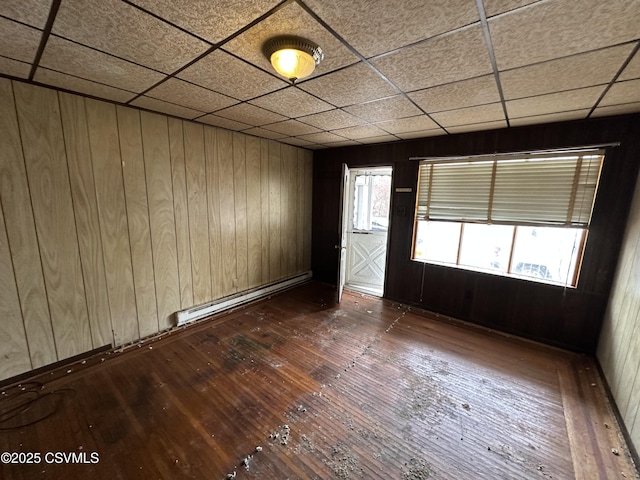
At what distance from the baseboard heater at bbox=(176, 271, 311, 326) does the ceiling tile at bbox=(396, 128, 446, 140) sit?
300 cm

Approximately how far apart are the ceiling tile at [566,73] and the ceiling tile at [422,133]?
3.88 ft

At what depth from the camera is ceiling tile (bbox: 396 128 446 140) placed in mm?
3204

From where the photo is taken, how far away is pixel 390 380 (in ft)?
7.72

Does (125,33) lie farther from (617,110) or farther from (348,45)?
(617,110)

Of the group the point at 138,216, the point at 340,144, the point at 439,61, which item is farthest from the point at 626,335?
the point at 138,216

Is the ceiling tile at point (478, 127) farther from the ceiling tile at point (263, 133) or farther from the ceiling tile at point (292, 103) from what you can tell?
the ceiling tile at point (263, 133)

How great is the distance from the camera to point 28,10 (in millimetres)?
1178

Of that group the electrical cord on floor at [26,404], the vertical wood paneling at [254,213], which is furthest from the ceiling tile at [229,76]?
the electrical cord on floor at [26,404]

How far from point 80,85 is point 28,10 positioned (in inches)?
43.2

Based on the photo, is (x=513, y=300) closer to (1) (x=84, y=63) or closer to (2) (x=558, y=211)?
(2) (x=558, y=211)

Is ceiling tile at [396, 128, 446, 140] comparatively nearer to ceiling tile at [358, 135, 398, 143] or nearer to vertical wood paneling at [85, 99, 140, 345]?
ceiling tile at [358, 135, 398, 143]

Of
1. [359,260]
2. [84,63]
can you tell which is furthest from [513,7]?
[359,260]

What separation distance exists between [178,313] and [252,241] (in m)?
1.44

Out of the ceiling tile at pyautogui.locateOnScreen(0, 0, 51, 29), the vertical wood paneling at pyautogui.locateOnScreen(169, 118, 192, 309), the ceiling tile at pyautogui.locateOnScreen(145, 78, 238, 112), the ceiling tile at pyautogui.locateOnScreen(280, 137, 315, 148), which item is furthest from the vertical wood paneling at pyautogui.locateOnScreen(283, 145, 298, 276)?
the ceiling tile at pyautogui.locateOnScreen(0, 0, 51, 29)
